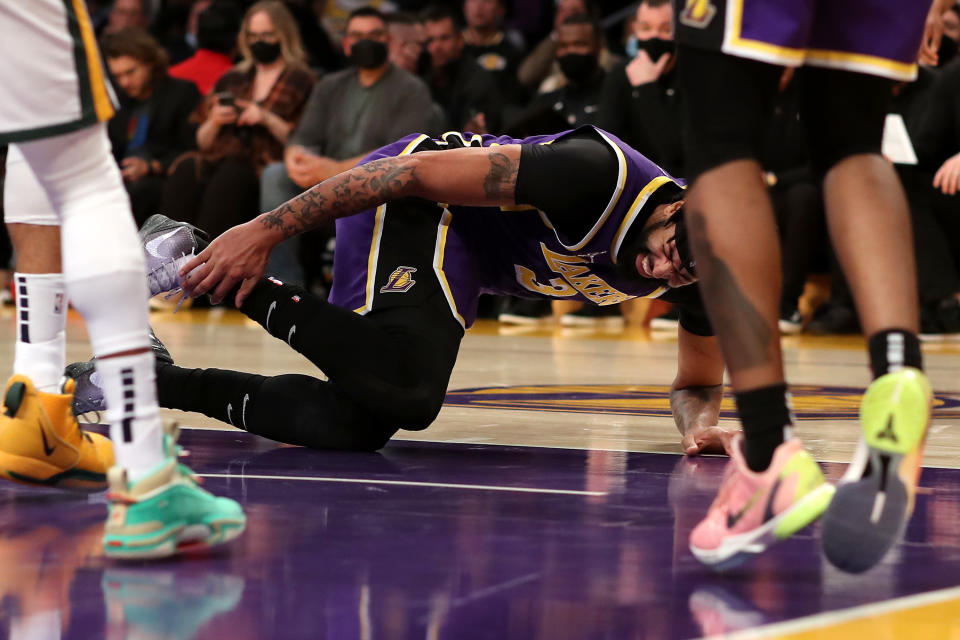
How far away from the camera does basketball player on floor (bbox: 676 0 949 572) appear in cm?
175

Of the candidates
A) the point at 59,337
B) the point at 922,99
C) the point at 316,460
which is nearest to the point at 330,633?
the point at 59,337

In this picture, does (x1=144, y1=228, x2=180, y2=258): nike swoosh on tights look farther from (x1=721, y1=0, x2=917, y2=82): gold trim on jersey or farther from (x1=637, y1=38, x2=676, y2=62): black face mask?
(x1=637, y1=38, x2=676, y2=62): black face mask

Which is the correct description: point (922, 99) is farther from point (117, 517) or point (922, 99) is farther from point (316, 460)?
point (117, 517)

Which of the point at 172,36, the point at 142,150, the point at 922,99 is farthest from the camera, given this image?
the point at 172,36

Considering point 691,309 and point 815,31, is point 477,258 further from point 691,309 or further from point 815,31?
point 815,31

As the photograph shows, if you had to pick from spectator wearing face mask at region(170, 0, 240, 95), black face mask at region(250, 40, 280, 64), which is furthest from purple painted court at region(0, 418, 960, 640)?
spectator wearing face mask at region(170, 0, 240, 95)

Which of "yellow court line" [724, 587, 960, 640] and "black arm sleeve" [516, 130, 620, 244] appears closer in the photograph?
"yellow court line" [724, 587, 960, 640]

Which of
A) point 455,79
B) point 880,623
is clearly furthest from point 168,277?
point 455,79

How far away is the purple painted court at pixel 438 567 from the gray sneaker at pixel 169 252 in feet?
1.68

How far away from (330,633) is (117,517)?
0.45 meters

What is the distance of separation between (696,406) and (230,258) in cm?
107

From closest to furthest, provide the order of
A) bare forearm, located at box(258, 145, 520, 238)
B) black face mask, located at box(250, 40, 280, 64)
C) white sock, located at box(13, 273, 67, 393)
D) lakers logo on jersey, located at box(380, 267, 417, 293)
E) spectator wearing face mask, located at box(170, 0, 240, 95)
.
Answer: white sock, located at box(13, 273, 67, 393) → bare forearm, located at box(258, 145, 520, 238) → lakers logo on jersey, located at box(380, 267, 417, 293) → black face mask, located at box(250, 40, 280, 64) → spectator wearing face mask, located at box(170, 0, 240, 95)

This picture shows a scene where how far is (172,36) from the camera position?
1047 centimetres

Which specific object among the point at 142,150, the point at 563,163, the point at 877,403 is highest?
the point at 563,163
